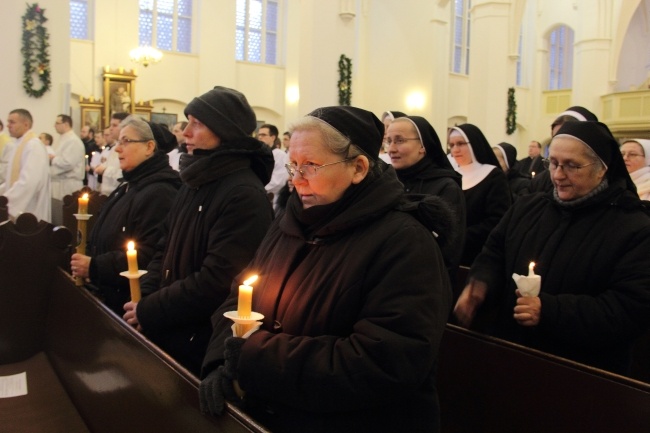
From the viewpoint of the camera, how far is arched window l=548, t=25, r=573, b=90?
83.9 ft

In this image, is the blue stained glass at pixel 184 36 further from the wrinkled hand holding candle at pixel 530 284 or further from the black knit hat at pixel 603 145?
the wrinkled hand holding candle at pixel 530 284

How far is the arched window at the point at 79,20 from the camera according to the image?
1620cm

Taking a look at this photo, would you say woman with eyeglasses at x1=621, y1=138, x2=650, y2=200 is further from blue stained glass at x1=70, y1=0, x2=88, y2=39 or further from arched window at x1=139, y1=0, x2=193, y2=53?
arched window at x1=139, y1=0, x2=193, y2=53

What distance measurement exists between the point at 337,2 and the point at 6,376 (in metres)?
8.97

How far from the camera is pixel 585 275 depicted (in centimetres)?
260

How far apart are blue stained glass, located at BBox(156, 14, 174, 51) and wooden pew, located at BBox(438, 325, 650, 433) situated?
16396mm

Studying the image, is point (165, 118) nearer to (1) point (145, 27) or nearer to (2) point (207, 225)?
(1) point (145, 27)

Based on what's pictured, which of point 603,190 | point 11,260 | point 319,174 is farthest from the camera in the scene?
point 11,260

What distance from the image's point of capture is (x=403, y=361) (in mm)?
1649

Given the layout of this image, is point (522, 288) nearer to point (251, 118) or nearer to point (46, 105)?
point (251, 118)

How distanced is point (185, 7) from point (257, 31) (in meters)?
2.31

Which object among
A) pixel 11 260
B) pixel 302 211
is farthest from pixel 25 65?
pixel 302 211

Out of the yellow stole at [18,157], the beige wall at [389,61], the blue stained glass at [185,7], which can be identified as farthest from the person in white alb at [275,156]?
the blue stained glass at [185,7]

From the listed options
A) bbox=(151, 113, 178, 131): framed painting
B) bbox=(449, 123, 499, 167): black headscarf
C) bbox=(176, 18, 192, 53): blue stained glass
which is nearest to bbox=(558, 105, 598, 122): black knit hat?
bbox=(449, 123, 499, 167): black headscarf
